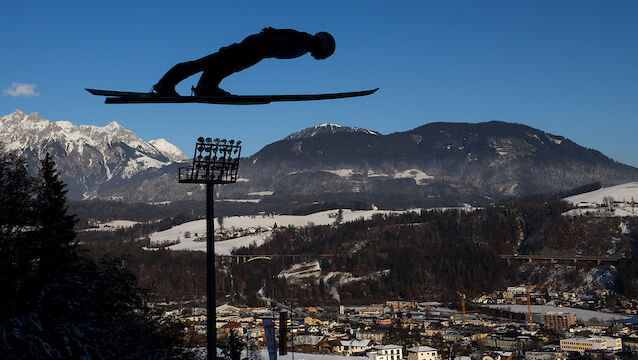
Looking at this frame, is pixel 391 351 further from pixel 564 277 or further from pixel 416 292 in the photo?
pixel 564 277

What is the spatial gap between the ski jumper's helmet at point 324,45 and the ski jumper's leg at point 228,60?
378 mm

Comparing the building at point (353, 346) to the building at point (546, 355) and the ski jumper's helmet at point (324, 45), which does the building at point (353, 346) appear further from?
the ski jumper's helmet at point (324, 45)

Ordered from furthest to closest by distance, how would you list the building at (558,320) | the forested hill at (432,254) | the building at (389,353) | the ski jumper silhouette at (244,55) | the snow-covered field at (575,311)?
the forested hill at (432,254), the snow-covered field at (575,311), the building at (558,320), the building at (389,353), the ski jumper silhouette at (244,55)

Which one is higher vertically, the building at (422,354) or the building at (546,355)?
the building at (422,354)

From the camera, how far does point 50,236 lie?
56.3 ft

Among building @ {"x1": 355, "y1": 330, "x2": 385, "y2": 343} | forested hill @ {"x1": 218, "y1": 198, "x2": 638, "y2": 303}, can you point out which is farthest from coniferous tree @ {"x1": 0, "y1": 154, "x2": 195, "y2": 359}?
forested hill @ {"x1": 218, "y1": 198, "x2": 638, "y2": 303}

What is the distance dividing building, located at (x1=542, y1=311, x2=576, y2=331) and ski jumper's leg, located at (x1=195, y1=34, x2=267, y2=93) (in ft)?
331

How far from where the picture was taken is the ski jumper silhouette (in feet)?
15.7

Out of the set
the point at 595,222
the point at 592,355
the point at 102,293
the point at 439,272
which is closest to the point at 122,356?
the point at 102,293

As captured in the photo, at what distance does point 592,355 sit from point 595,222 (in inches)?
4301

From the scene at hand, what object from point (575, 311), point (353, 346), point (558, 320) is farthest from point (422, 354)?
point (575, 311)

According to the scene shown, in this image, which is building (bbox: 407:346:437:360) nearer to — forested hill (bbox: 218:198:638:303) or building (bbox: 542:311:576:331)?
building (bbox: 542:311:576:331)

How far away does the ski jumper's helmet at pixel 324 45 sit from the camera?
4.81 m

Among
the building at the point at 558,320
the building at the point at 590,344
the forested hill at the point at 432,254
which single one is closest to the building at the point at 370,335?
the building at the point at 590,344
